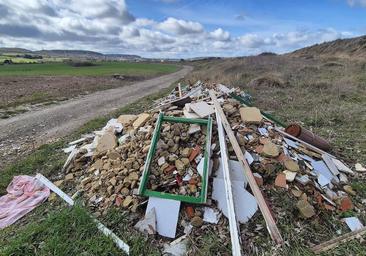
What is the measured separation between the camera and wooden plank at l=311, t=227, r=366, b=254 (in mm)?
3245

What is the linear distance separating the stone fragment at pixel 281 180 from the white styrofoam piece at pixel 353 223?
857 millimetres

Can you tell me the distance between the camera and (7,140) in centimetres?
755

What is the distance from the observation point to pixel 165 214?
363 centimetres

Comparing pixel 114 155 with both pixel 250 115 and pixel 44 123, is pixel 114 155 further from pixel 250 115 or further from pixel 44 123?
pixel 44 123

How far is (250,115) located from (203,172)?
74.6 inches

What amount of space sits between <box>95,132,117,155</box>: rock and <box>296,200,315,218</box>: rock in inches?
127

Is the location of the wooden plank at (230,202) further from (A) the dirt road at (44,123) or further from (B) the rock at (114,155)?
(A) the dirt road at (44,123)

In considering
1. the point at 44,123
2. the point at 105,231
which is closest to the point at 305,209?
the point at 105,231

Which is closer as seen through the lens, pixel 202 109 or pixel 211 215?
pixel 211 215

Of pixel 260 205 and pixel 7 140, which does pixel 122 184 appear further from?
pixel 7 140

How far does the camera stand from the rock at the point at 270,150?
4.50m

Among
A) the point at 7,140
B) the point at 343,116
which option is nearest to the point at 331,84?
the point at 343,116

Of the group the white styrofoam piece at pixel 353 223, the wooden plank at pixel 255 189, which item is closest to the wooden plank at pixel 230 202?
the wooden plank at pixel 255 189

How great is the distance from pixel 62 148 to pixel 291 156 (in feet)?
16.5
